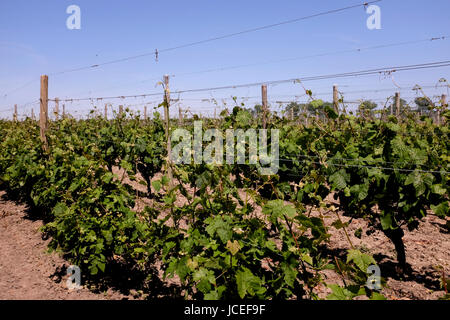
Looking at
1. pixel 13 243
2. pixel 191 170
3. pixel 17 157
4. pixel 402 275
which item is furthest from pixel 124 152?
pixel 402 275

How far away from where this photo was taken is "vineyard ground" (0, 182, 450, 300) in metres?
3.43

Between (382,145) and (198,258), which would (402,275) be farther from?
(198,258)


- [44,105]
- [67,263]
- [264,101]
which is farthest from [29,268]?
[264,101]

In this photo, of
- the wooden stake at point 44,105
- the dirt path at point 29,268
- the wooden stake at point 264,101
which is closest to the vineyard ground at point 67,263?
the dirt path at point 29,268

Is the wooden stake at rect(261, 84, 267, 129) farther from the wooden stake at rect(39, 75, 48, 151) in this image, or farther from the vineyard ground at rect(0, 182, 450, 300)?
the wooden stake at rect(39, 75, 48, 151)

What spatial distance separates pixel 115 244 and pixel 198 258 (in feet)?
5.18

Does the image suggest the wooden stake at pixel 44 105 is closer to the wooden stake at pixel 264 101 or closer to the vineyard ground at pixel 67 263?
the vineyard ground at pixel 67 263

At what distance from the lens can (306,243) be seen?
1.85m

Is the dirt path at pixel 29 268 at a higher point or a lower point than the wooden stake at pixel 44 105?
lower

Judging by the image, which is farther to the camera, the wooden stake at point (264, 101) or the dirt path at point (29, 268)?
the wooden stake at point (264, 101)

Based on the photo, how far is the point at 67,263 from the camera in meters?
3.98

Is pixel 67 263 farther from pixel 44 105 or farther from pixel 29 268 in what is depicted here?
pixel 44 105

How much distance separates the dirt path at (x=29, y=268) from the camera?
3354 millimetres

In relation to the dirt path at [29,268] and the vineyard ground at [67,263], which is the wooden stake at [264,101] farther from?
the dirt path at [29,268]
